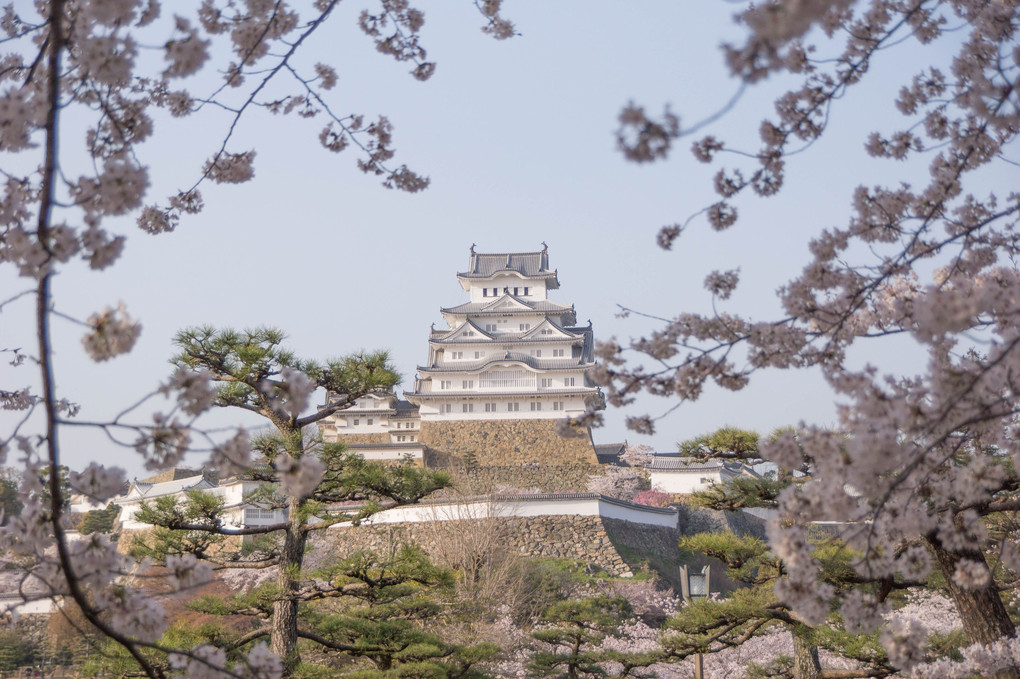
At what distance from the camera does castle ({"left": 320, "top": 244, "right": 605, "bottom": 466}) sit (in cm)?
2461

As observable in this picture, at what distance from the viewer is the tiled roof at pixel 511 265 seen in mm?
27766

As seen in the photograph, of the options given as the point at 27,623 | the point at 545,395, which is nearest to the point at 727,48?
the point at 27,623

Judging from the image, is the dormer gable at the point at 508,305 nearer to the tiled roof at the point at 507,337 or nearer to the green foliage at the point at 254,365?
the tiled roof at the point at 507,337

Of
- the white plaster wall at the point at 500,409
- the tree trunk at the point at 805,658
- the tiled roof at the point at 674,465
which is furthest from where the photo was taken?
the white plaster wall at the point at 500,409

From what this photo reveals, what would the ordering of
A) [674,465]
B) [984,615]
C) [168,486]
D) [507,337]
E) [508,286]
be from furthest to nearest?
[508,286], [507,337], [674,465], [168,486], [984,615]

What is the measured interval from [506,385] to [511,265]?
4947mm

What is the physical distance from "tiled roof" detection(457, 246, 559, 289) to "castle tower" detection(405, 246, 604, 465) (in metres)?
1.48

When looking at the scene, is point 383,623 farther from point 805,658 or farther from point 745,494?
point 805,658

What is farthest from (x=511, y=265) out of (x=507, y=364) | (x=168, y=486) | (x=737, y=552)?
(x=737, y=552)

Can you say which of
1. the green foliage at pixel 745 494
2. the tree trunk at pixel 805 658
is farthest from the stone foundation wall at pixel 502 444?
the green foliage at pixel 745 494

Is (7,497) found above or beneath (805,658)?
above

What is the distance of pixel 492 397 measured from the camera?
25.0 metres

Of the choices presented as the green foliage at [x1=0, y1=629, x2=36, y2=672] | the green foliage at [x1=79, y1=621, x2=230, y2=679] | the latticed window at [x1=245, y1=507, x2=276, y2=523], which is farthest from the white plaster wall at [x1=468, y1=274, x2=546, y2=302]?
the green foliage at [x1=79, y1=621, x2=230, y2=679]

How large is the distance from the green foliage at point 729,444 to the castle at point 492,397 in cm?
1696
